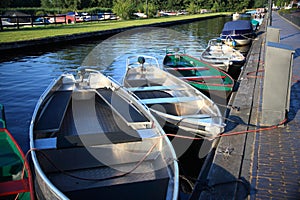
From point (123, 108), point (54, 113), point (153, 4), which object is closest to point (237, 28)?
point (123, 108)

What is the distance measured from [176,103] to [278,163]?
3.48 meters

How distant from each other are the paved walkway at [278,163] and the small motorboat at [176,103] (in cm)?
103

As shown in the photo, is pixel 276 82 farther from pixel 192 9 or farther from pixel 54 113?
pixel 192 9

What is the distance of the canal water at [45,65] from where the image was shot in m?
10.3

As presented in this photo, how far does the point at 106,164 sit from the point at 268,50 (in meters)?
3.93

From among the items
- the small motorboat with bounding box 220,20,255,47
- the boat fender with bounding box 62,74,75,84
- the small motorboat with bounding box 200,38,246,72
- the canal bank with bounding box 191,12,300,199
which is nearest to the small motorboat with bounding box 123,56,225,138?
the canal bank with bounding box 191,12,300,199

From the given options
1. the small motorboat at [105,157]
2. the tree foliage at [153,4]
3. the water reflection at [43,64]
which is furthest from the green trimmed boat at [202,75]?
the tree foliage at [153,4]

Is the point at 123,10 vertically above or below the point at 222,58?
above

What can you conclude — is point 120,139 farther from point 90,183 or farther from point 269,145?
point 269,145

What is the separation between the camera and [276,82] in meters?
6.23

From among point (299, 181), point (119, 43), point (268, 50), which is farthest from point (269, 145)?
point (119, 43)

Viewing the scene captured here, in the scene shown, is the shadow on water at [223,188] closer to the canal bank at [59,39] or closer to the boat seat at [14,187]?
the boat seat at [14,187]

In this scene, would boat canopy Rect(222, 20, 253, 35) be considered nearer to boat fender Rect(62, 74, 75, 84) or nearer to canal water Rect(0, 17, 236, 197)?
canal water Rect(0, 17, 236, 197)

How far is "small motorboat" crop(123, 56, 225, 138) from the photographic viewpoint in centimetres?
665
